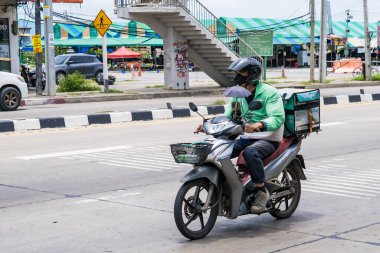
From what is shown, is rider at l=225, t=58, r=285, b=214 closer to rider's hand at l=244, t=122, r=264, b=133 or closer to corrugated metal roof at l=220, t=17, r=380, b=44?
rider's hand at l=244, t=122, r=264, b=133

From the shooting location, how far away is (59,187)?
9.80m

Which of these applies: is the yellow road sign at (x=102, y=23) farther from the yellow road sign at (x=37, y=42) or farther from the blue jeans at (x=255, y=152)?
the blue jeans at (x=255, y=152)

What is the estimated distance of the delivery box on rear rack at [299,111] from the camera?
7.67m

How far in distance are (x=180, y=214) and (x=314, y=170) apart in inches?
182

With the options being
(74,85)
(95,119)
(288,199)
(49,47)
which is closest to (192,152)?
(288,199)

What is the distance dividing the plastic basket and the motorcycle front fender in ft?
0.26

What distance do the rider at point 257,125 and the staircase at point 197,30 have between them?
2197cm

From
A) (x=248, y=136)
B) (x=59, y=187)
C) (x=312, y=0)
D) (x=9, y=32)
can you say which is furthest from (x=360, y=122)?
(x=312, y=0)

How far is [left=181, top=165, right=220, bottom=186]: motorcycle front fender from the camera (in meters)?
6.81

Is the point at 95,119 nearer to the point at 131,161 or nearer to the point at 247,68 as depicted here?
the point at 131,161

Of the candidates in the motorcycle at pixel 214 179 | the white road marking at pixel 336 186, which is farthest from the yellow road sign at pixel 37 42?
the motorcycle at pixel 214 179

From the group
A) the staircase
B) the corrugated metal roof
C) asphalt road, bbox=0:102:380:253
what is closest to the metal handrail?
the staircase

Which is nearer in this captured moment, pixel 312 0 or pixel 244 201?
pixel 244 201

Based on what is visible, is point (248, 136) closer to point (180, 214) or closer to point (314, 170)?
point (180, 214)
